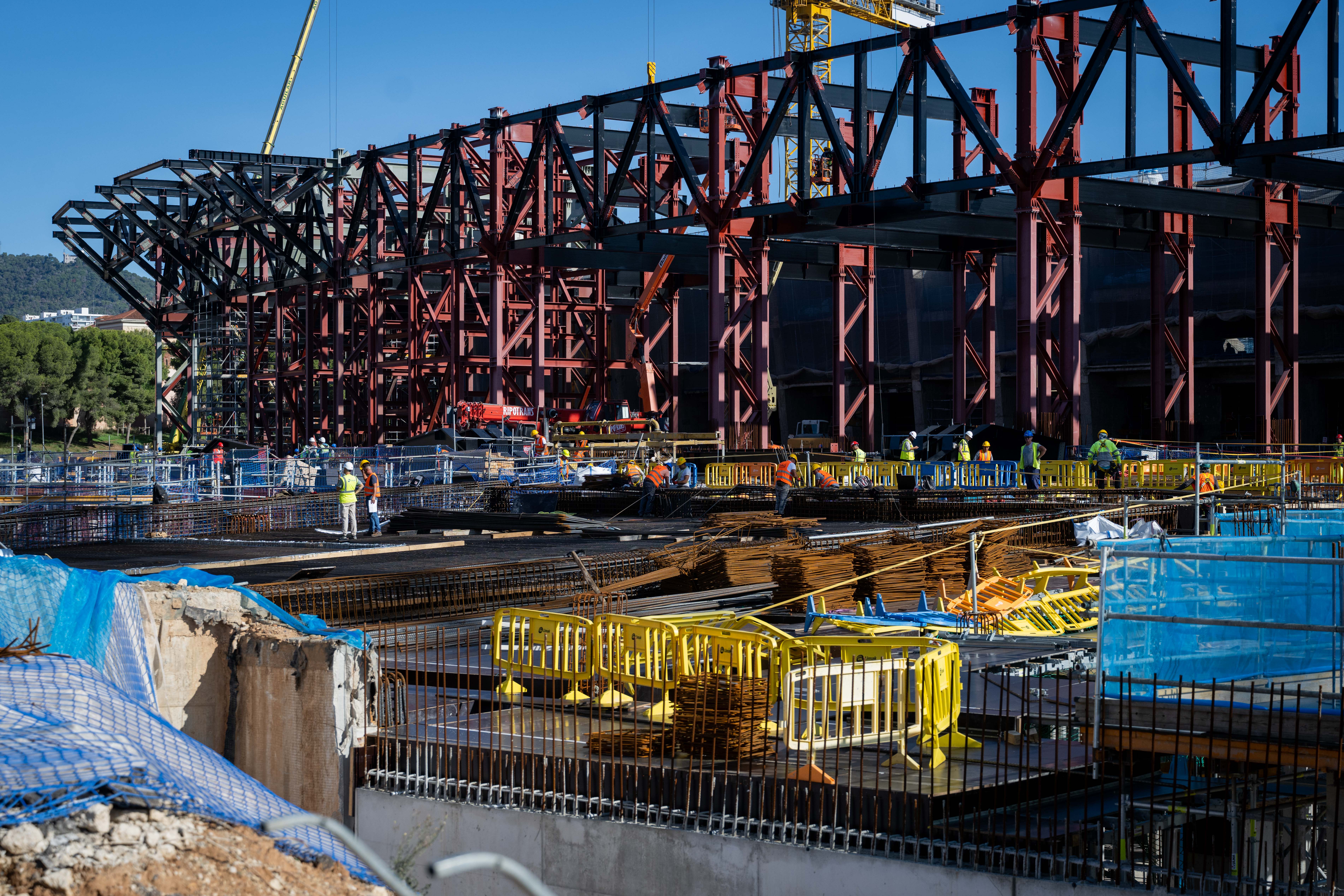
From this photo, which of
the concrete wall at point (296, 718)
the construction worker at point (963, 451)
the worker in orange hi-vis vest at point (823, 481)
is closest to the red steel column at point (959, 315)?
the construction worker at point (963, 451)

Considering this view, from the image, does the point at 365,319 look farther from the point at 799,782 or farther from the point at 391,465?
the point at 799,782

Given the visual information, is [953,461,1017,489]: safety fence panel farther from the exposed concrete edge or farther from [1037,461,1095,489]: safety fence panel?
the exposed concrete edge

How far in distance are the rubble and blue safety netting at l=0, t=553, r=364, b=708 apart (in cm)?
406

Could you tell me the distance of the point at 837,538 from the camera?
1978 centimetres

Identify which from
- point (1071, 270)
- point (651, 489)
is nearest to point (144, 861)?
point (651, 489)

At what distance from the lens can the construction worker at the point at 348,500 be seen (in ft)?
88.1

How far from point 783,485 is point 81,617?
20.2 meters

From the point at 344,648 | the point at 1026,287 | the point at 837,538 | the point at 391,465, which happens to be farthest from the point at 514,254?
the point at 344,648

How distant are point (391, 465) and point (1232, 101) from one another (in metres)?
25.6

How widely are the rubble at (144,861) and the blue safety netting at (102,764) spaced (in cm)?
8

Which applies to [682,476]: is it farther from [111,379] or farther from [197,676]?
[111,379]

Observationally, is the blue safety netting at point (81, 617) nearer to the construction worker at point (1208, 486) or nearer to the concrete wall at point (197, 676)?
the concrete wall at point (197, 676)

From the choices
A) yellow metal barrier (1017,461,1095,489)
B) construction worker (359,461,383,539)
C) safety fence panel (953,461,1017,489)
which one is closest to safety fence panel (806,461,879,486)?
safety fence panel (953,461,1017,489)

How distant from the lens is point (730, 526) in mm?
23578
